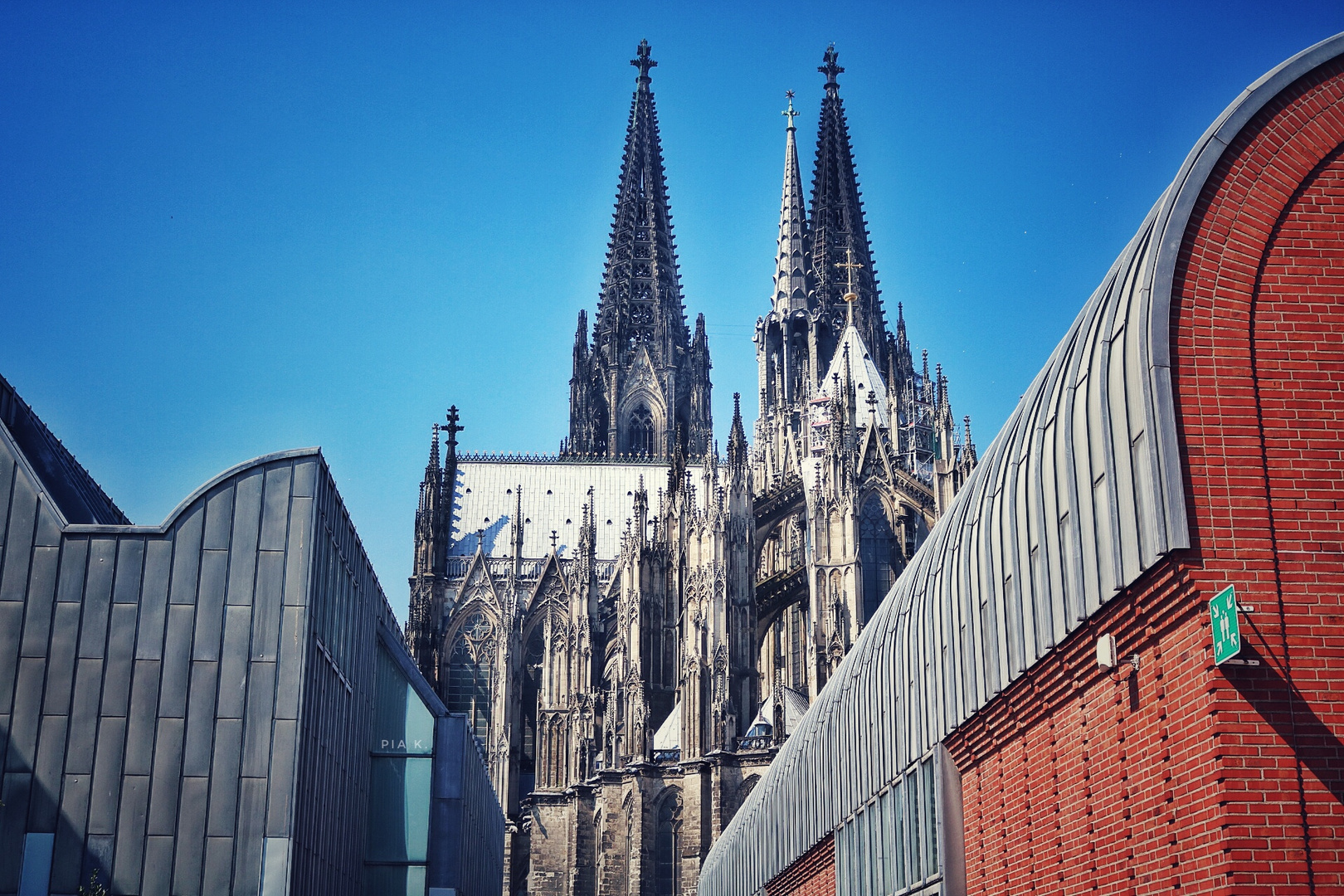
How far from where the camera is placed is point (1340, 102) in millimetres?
12281

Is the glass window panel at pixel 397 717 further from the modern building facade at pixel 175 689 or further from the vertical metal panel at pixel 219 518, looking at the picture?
the vertical metal panel at pixel 219 518

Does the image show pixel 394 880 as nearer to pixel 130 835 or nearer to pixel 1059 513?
pixel 130 835

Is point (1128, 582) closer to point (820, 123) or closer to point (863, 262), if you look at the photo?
point (863, 262)

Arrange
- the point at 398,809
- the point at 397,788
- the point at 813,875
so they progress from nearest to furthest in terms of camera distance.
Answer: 1. the point at 813,875
2. the point at 398,809
3. the point at 397,788

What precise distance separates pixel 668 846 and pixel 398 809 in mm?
29083

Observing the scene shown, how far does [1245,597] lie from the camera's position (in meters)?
10.6

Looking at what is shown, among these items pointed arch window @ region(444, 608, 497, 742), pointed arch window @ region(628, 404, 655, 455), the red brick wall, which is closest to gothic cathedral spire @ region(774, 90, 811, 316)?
pointed arch window @ region(628, 404, 655, 455)

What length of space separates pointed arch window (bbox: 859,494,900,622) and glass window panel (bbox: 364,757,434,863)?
2927 cm

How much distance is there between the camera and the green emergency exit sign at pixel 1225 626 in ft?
32.7

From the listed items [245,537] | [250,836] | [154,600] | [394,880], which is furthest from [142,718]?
[394,880]

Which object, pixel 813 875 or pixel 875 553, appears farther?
pixel 875 553

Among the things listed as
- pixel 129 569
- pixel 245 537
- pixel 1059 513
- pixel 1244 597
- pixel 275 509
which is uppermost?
pixel 275 509

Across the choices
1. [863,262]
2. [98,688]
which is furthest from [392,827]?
[863,262]

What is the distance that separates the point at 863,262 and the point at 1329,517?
76.1m
